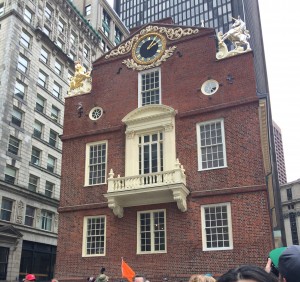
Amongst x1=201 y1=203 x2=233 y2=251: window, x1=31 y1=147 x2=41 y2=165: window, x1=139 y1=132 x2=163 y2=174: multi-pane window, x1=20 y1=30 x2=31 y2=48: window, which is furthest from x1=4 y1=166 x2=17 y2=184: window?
x1=201 y1=203 x2=233 y2=251: window

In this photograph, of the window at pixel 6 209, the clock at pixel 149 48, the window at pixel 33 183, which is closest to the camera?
the clock at pixel 149 48

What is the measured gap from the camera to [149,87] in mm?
23922

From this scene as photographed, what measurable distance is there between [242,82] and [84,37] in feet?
143

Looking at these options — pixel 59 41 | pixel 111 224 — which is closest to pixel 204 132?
pixel 111 224

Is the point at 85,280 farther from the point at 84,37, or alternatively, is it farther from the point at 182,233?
the point at 84,37

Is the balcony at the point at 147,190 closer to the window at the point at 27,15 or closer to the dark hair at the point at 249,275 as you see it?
the dark hair at the point at 249,275

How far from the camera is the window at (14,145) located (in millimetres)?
40906

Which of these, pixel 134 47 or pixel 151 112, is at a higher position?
pixel 134 47

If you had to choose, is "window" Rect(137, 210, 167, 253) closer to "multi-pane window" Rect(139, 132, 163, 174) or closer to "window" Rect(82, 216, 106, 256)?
"window" Rect(82, 216, 106, 256)

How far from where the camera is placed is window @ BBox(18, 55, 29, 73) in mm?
44406

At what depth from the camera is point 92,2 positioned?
69.1m

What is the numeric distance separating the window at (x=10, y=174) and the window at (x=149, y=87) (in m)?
21.2

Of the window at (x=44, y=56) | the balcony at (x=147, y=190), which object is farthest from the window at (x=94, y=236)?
the window at (x=44, y=56)

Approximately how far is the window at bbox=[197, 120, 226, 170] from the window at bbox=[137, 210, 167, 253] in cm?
341
